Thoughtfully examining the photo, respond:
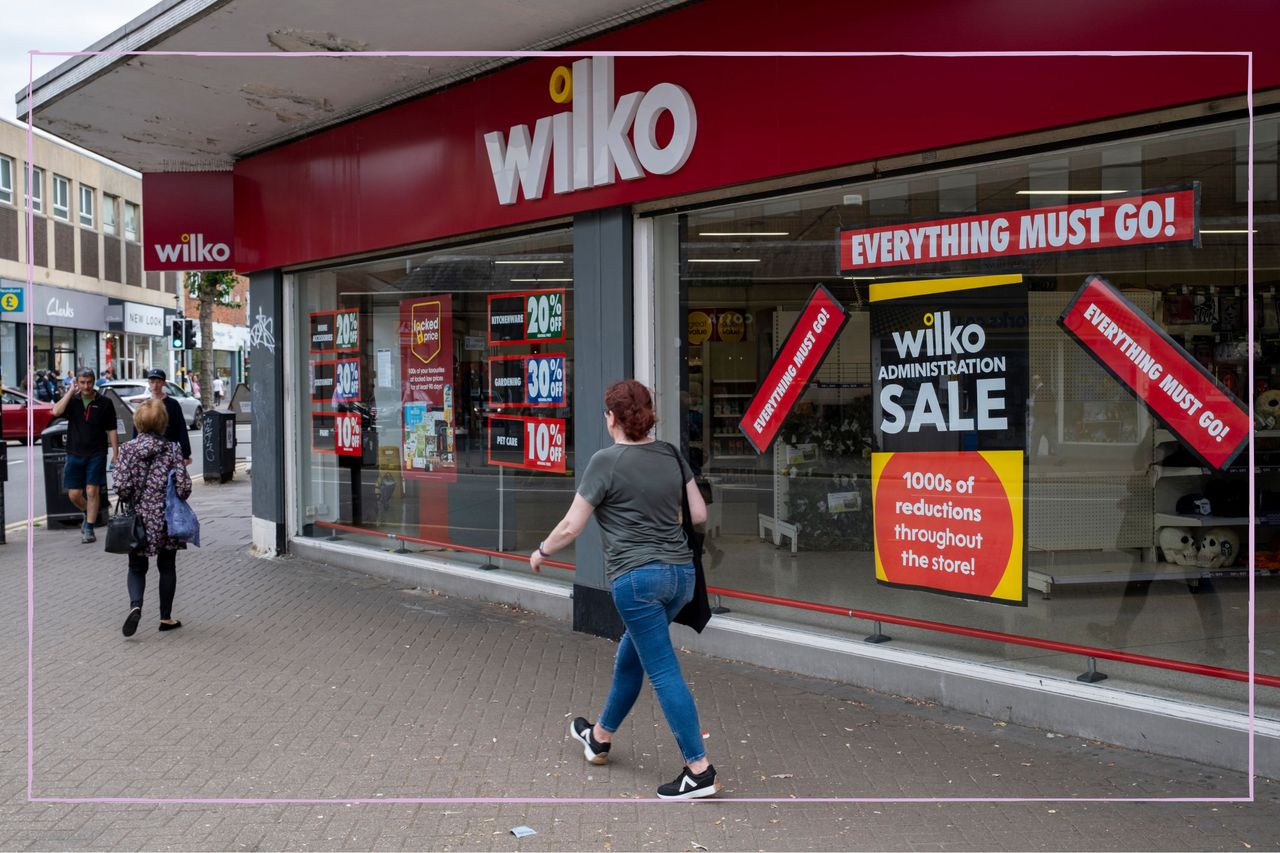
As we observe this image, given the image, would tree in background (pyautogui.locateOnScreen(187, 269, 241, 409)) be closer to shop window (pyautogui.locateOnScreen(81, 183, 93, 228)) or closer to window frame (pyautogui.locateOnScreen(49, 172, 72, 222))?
window frame (pyautogui.locateOnScreen(49, 172, 72, 222))

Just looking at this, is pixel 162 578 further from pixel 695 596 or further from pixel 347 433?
pixel 695 596

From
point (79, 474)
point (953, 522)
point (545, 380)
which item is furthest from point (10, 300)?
point (953, 522)

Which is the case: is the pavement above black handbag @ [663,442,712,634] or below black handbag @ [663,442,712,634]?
below

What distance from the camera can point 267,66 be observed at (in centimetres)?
805

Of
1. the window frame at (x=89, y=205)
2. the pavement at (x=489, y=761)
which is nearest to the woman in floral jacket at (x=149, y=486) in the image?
the pavement at (x=489, y=761)

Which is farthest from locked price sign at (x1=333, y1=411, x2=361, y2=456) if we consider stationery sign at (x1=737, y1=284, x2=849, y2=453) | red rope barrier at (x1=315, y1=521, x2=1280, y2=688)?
stationery sign at (x1=737, y1=284, x2=849, y2=453)

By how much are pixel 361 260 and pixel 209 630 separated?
3880 millimetres

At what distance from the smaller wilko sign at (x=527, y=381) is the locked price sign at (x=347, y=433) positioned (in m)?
2.30

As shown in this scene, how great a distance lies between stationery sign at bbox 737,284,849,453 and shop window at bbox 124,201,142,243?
4301 cm

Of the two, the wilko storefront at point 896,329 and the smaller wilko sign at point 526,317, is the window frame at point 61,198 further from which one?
the smaller wilko sign at point 526,317

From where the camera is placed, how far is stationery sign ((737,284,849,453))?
6.65 m

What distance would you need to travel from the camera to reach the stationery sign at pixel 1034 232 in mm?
5188

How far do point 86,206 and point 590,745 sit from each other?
4213 centimetres

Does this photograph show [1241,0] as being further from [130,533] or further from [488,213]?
[130,533]
